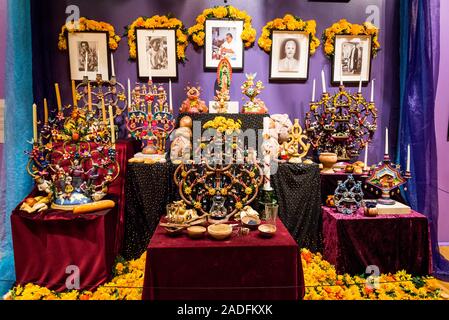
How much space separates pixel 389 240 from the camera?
3381 mm

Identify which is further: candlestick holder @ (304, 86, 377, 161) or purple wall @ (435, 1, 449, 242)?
purple wall @ (435, 1, 449, 242)

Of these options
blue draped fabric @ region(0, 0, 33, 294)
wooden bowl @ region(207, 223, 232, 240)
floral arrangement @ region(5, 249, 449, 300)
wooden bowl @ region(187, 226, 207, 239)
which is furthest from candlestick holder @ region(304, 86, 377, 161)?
blue draped fabric @ region(0, 0, 33, 294)

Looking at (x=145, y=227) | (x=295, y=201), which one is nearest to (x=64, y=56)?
(x=145, y=227)

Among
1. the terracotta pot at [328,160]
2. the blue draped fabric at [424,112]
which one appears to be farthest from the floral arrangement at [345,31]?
the terracotta pot at [328,160]

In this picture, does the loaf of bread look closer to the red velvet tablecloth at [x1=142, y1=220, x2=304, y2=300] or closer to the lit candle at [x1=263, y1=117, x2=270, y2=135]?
the red velvet tablecloth at [x1=142, y1=220, x2=304, y2=300]

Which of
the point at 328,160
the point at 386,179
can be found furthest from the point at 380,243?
the point at 328,160

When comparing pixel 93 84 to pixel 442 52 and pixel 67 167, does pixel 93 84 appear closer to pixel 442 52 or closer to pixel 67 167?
pixel 67 167

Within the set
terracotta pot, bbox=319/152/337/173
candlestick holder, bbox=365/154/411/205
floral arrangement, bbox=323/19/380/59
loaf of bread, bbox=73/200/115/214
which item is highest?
floral arrangement, bbox=323/19/380/59

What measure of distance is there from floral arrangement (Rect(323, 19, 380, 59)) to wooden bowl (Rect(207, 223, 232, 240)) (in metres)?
2.59

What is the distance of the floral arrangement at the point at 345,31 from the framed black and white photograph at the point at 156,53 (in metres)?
1.80

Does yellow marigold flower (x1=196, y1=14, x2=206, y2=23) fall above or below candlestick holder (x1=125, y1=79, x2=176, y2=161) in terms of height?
above

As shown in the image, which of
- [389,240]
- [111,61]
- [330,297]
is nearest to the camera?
[330,297]

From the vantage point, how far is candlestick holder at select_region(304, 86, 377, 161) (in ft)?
13.0

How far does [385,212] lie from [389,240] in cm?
27
